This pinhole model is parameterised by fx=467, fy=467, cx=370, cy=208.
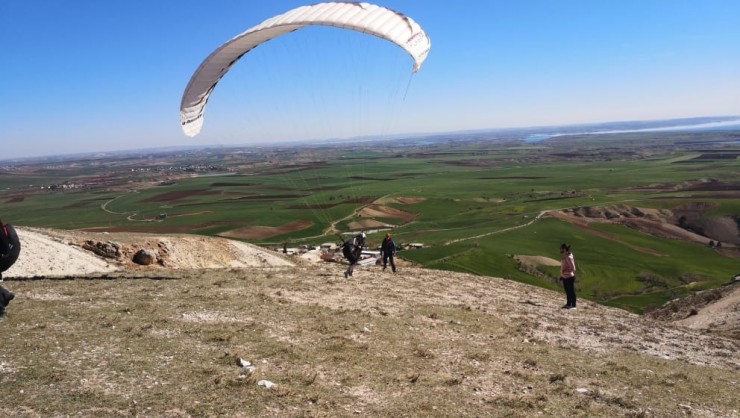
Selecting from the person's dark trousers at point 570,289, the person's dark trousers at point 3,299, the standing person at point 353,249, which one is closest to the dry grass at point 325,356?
the person's dark trousers at point 3,299

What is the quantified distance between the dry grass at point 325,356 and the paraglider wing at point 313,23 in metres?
7.41

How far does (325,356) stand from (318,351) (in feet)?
1.02

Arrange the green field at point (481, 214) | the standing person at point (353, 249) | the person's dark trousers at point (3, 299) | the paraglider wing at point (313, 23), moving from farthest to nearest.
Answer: the green field at point (481, 214) → the standing person at point (353, 249) → the paraglider wing at point (313, 23) → the person's dark trousers at point (3, 299)

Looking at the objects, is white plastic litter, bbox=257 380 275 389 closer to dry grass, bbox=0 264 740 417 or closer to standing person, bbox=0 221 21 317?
dry grass, bbox=0 264 740 417

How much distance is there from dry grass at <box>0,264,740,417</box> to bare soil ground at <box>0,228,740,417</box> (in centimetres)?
4

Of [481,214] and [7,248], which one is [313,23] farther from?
[481,214]

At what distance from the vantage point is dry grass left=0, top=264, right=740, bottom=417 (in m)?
7.43

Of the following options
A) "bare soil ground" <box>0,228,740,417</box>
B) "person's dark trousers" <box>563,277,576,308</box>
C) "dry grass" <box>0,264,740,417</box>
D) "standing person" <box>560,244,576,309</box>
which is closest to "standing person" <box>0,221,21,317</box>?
"bare soil ground" <box>0,228,740,417</box>

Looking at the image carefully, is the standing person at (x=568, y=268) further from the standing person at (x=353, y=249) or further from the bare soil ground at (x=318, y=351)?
the standing person at (x=353, y=249)

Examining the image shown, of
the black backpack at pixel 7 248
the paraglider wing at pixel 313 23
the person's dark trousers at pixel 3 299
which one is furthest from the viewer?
the paraglider wing at pixel 313 23

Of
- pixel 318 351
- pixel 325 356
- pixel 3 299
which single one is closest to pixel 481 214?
pixel 318 351

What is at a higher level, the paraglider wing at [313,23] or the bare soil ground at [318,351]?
the paraglider wing at [313,23]

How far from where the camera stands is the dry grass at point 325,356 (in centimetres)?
743

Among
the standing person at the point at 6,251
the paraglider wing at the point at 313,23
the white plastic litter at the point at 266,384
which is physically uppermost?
the paraglider wing at the point at 313,23
